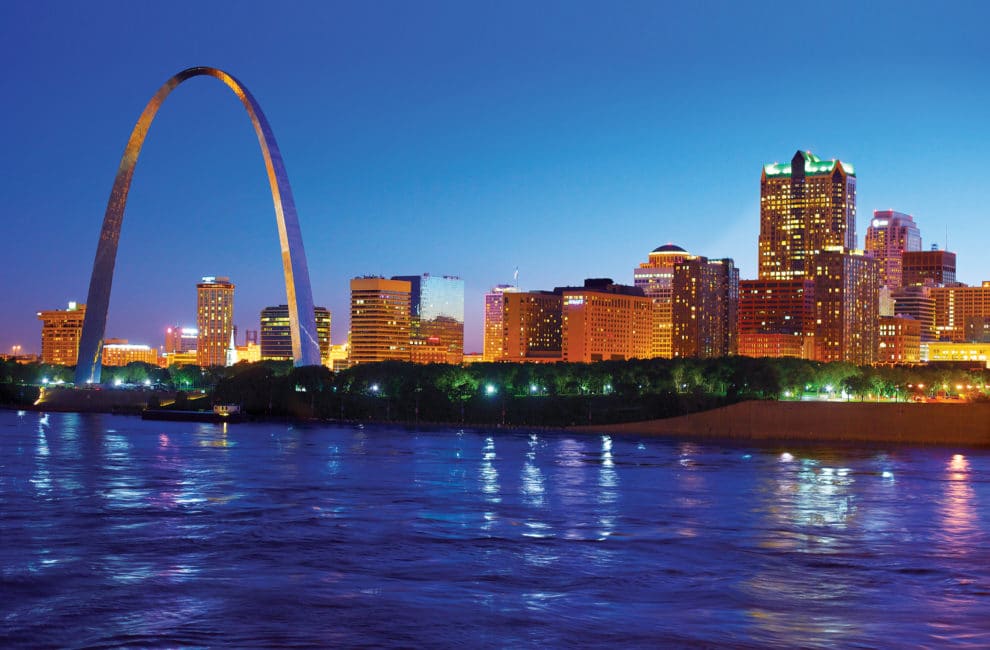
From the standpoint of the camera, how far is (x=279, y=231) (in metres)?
90.0

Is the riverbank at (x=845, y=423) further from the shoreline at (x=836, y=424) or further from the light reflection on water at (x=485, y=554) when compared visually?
the light reflection on water at (x=485, y=554)

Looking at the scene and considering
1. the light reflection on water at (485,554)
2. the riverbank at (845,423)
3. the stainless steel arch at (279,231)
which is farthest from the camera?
the stainless steel arch at (279,231)

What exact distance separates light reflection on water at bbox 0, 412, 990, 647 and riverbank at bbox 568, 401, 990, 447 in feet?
86.0

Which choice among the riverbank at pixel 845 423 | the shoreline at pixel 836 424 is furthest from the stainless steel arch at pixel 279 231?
the riverbank at pixel 845 423

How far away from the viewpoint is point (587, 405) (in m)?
109

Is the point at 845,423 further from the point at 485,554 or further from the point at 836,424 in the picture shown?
the point at 485,554

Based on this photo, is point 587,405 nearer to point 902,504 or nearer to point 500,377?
point 500,377

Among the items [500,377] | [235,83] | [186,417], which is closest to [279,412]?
[186,417]

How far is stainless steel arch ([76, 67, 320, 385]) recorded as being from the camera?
85.9 meters

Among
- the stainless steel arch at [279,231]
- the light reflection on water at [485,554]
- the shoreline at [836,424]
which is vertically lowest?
the light reflection on water at [485,554]

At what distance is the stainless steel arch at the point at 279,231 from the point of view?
85938 millimetres

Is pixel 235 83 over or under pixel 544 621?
over

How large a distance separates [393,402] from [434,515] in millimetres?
78374

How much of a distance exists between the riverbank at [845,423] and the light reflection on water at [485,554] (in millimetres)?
26199
